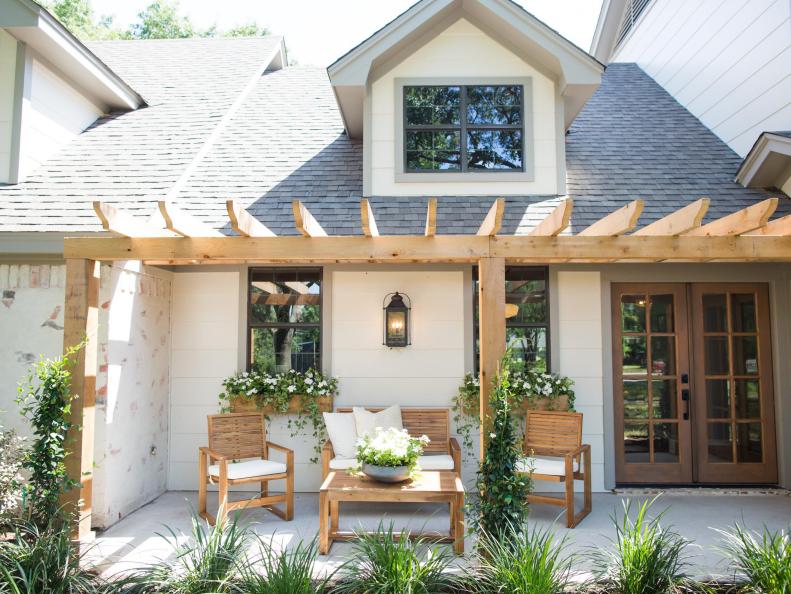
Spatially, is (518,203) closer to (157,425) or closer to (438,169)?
(438,169)

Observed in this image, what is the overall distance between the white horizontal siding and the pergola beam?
297 cm

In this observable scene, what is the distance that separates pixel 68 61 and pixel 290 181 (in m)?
2.50

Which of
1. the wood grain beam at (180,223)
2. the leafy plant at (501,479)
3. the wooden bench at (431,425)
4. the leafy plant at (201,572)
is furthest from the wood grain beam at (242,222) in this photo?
the wooden bench at (431,425)

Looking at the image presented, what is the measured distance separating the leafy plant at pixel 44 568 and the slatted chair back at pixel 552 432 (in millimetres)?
3778

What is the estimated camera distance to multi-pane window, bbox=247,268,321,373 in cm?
634

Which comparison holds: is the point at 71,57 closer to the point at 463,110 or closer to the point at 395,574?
the point at 463,110

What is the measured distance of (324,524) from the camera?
4.39 metres

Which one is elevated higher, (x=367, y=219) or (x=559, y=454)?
(x=367, y=219)

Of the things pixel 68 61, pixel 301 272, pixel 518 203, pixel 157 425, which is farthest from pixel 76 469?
Result: pixel 518 203

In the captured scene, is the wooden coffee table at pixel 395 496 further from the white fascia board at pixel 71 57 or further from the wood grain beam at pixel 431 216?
the white fascia board at pixel 71 57

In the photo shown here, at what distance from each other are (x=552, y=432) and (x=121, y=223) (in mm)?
4214

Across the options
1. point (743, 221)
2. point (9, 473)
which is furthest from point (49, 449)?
point (743, 221)

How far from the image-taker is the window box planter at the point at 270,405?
6062 mm

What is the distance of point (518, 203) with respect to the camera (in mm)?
6281
